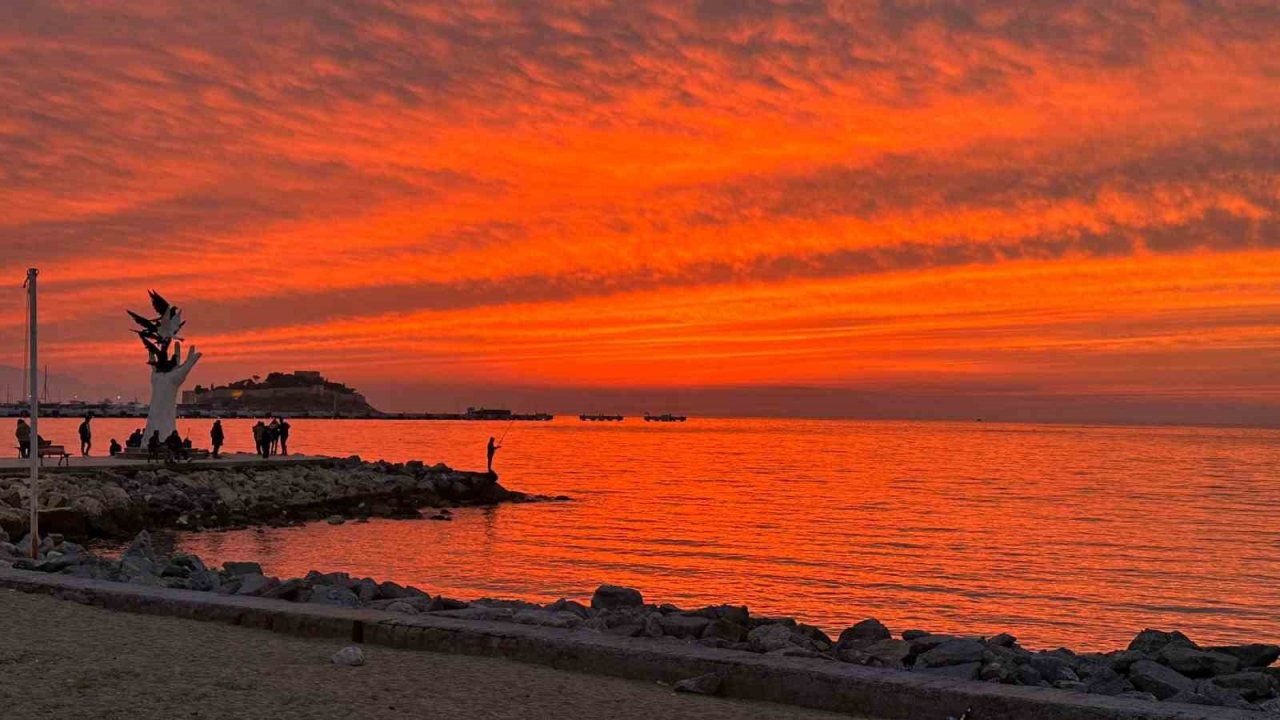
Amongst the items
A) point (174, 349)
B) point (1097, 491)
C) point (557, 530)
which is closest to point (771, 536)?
point (557, 530)

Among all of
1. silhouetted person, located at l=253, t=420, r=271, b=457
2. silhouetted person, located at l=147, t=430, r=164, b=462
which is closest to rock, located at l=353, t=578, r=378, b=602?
silhouetted person, located at l=147, t=430, r=164, b=462

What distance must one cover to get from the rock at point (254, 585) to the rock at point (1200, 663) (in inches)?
354

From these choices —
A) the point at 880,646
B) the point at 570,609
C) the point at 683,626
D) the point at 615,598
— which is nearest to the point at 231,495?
the point at 570,609

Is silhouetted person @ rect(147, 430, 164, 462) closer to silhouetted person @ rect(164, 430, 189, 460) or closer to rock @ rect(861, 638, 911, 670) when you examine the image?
silhouetted person @ rect(164, 430, 189, 460)

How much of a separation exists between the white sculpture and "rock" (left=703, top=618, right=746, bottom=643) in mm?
33448

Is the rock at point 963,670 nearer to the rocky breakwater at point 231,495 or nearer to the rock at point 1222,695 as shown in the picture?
the rock at point 1222,695

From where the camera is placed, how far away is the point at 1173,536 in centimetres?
3369

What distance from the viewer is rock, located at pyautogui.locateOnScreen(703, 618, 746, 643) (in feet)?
33.5

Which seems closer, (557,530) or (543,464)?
(557,530)

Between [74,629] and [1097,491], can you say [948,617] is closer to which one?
[74,629]

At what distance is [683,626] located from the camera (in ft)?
33.2

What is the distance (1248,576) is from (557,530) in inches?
714

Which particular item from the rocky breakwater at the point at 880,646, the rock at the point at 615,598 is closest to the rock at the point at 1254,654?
the rocky breakwater at the point at 880,646

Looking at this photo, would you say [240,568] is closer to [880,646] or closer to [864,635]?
[864,635]
